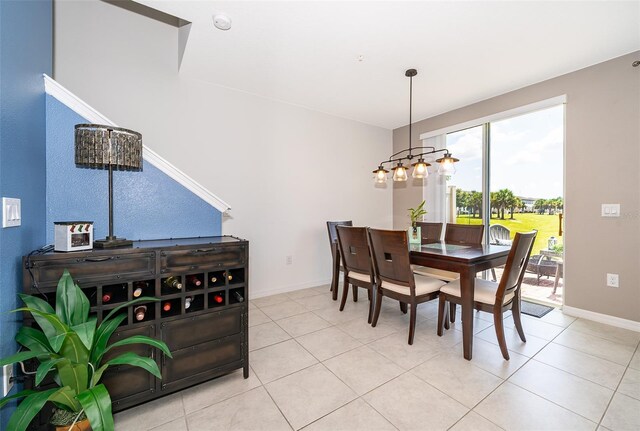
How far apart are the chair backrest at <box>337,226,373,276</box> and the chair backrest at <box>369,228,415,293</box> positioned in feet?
0.30

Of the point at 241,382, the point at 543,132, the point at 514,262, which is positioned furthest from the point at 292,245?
the point at 543,132

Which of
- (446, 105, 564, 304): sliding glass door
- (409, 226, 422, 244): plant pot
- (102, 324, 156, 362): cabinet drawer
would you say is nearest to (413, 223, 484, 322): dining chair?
(409, 226, 422, 244): plant pot

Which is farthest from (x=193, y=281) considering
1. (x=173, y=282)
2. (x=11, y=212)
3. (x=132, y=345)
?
(x=11, y=212)

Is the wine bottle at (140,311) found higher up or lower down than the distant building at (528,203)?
lower down

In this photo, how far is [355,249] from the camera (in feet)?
9.11

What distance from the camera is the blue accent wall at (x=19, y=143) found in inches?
43.9

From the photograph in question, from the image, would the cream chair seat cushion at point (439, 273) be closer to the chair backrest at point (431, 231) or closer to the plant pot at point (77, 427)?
the chair backrest at point (431, 231)

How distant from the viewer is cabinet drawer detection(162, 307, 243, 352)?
1570 mm

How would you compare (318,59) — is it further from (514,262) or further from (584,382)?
(584,382)

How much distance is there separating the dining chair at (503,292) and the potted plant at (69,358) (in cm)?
221

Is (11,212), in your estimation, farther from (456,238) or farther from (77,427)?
(456,238)

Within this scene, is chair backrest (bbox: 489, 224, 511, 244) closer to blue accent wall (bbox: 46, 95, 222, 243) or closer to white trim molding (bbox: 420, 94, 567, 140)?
white trim molding (bbox: 420, 94, 567, 140)

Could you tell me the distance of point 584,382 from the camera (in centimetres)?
178

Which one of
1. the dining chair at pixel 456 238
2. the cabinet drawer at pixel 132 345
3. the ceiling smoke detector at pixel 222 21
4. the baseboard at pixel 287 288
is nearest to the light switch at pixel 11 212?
the cabinet drawer at pixel 132 345
